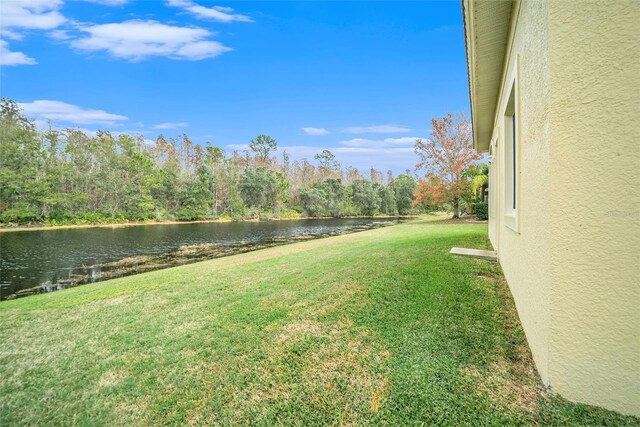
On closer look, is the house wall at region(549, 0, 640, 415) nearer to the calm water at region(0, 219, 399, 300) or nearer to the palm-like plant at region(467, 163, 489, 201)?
the calm water at region(0, 219, 399, 300)

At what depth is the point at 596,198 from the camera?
70.4 inches

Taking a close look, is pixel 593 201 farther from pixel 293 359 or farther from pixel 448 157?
pixel 448 157

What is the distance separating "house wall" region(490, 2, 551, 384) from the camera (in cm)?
202

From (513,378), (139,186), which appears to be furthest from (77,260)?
(139,186)

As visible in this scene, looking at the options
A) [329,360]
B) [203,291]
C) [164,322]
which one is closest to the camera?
[329,360]

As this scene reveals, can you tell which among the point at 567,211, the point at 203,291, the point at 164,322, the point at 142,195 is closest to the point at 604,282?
the point at 567,211

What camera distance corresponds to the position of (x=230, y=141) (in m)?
62.0

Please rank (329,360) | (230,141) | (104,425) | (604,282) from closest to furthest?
(604,282) → (104,425) → (329,360) → (230,141)

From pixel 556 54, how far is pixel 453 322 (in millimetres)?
2559

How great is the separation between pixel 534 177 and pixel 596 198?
603 millimetres

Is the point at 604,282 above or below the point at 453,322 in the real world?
above

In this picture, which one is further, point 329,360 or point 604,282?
point 329,360

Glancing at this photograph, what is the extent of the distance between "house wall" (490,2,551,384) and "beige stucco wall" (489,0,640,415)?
Result: 49 mm

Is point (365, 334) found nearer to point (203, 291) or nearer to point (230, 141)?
point (203, 291)
